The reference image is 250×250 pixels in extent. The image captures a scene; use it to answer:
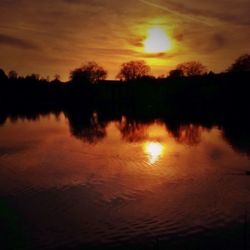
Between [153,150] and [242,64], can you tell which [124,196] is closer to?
[153,150]

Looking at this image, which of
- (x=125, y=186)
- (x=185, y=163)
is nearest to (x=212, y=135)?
(x=185, y=163)

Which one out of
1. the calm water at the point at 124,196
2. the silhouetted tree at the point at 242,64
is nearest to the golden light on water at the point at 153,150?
the calm water at the point at 124,196

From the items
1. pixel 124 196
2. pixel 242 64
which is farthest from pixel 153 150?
pixel 242 64

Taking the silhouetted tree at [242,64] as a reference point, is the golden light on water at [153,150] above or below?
below

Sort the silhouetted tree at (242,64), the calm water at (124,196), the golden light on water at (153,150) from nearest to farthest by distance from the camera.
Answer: the calm water at (124,196) → the golden light on water at (153,150) → the silhouetted tree at (242,64)

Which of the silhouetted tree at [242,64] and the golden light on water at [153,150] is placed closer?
the golden light on water at [153,150]

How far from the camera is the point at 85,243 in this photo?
49.8 feet

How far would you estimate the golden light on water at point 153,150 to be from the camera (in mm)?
31469

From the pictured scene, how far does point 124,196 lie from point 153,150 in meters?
15.1

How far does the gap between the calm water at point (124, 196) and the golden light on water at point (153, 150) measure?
80 mm

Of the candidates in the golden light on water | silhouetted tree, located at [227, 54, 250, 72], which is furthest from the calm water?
silhouetted tree, located at [227, 54, 250, 72]

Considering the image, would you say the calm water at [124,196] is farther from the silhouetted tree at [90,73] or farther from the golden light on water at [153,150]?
the silhouetted tree at [90,73]

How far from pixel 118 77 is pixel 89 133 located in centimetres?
10989

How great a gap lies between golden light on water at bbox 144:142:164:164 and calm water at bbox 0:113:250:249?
0.08 metres
